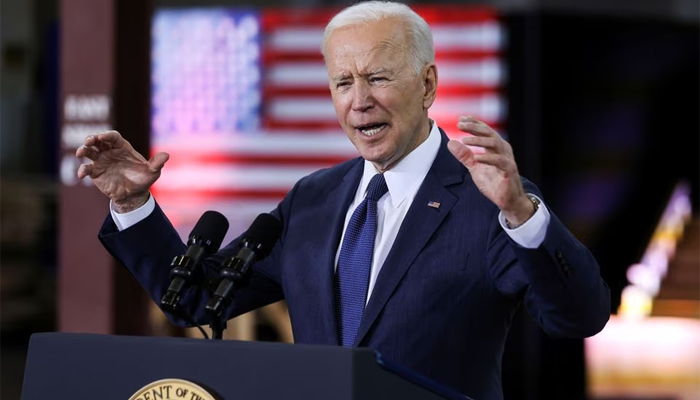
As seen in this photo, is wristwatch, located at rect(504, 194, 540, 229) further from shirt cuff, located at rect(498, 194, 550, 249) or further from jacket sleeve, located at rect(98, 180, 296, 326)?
jacket sleeve, located at rect(98, 180, 296, 326)

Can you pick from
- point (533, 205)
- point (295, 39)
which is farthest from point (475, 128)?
point (295, 39)

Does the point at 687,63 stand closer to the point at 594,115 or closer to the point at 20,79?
the point at 594,115

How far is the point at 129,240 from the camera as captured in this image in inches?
80.0

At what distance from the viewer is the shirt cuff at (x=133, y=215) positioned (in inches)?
79.9

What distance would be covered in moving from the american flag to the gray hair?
175 inches

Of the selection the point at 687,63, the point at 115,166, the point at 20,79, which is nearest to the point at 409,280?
the point at 115,166

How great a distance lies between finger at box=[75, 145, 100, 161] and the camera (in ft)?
6.24

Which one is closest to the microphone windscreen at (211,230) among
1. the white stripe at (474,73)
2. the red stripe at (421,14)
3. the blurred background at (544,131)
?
the blurred background at (544,131)

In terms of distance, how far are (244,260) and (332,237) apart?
0.32m

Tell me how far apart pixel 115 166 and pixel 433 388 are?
724 mm

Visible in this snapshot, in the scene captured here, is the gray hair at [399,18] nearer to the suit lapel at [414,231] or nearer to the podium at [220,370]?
the suit lapel at [414,231]

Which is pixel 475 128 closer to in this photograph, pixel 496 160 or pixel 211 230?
pixel 496 160

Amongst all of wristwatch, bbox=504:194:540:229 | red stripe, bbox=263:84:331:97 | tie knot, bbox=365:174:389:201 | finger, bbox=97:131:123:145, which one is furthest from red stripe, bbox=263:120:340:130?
wristwatch, bbox=504:194:540:229

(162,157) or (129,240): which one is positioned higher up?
(162,157)
